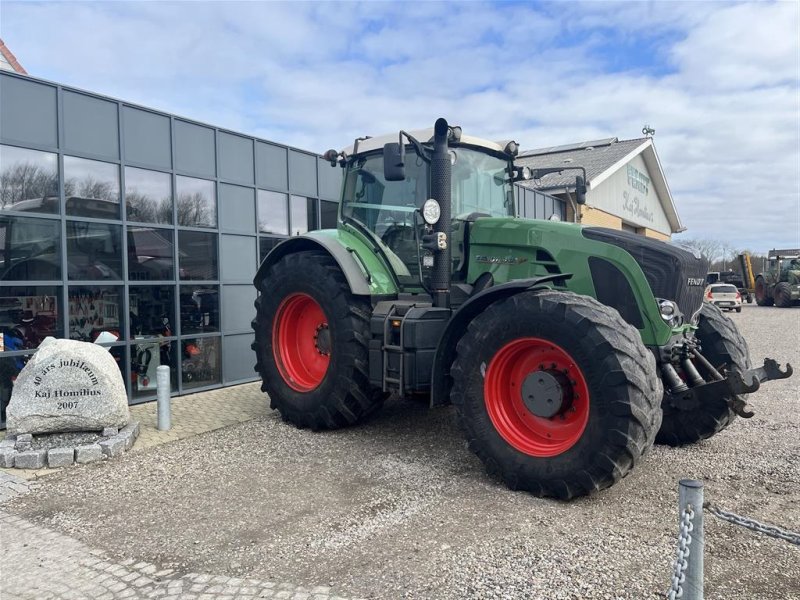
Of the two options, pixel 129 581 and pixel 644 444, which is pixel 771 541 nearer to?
pixel 644 444

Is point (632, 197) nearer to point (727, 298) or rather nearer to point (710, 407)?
→ point (727, 298)

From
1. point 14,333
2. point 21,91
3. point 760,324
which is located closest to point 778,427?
point 14,333

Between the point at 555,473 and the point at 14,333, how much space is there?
566 cm

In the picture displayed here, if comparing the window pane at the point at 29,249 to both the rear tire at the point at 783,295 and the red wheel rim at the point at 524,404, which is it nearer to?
the red wheel rim at the point at 524,404

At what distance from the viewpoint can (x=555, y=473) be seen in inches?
160

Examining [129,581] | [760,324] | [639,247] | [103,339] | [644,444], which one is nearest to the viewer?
[129,581]

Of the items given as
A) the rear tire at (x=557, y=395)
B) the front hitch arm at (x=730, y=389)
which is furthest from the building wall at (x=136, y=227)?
the front hitch arm at (x=730, y=389)

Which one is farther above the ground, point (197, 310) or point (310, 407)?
point (197, 310)

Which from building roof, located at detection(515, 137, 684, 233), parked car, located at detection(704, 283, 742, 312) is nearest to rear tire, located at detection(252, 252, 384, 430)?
building roof, located at detection(515, 137, 684, 233)

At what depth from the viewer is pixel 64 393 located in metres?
5.52

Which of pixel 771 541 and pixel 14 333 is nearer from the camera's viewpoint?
pixel 771 541

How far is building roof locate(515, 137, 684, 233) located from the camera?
19.8 m

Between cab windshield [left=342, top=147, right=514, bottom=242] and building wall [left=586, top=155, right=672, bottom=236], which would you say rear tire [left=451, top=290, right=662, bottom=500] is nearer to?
cab windshield [left=342, top=147, right=514, bottom=242]

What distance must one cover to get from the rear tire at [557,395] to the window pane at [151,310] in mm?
4797
